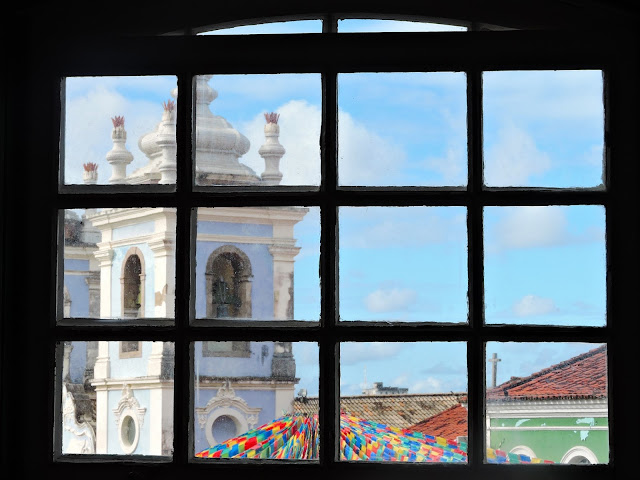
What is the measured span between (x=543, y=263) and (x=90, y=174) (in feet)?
3.23

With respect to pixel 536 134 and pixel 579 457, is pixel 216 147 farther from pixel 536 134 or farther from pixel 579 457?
pixel 579 457

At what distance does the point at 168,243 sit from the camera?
6.46 feet

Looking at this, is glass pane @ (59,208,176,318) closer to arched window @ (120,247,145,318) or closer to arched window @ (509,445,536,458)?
arched window @ (120,247,145,318)

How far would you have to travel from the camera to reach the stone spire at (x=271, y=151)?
1.97 metres

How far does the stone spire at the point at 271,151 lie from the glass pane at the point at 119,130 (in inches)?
7.8

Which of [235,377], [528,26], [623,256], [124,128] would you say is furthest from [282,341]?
[528,26]

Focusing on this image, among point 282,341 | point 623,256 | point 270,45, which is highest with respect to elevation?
point 270,45

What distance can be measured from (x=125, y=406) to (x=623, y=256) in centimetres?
109

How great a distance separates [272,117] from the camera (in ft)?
6.47

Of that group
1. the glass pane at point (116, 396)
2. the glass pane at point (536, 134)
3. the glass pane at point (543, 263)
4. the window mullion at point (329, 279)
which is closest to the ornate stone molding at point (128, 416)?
the glass pane at point (116, 396)

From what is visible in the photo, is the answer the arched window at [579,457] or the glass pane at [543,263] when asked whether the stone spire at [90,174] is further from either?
the arched window at [579,457]

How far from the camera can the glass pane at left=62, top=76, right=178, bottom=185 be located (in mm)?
1986

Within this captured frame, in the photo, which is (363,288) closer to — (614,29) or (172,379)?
(172,379)

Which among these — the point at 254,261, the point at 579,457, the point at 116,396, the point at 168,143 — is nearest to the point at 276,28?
the point at 168,143
